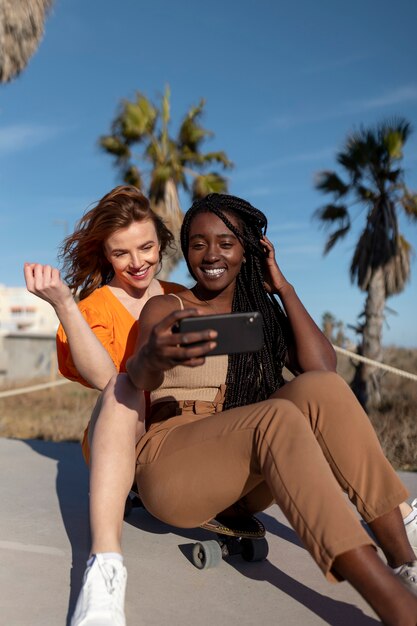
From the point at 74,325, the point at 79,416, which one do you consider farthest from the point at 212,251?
the point at 79,416

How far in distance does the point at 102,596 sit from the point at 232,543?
785 millimetres

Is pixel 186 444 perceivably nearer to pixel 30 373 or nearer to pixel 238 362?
pixel 238 362

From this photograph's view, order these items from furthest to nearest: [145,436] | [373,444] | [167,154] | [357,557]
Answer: [167,154] → [145,436] → [373,444] → [357,557]

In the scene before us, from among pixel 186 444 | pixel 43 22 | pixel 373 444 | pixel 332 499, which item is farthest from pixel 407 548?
pixel 43 22

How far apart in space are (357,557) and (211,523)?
0.89 m

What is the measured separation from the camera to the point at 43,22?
8.98 metres

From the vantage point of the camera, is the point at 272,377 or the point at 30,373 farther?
the point at 30,373

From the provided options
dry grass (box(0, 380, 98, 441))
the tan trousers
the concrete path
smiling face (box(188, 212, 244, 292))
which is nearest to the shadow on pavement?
the concrete path

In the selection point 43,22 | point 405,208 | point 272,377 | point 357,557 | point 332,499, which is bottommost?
point 357,557

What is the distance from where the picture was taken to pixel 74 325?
2.47 m

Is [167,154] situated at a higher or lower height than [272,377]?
higher

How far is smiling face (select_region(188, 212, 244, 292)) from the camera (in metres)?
2.54

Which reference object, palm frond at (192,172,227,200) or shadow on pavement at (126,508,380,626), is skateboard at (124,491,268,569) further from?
palm frond at (192,172,227,200)

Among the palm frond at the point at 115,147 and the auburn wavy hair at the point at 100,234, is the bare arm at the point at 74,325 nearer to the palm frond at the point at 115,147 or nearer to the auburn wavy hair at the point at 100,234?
the auburn wavy hair at the point at 100,234
